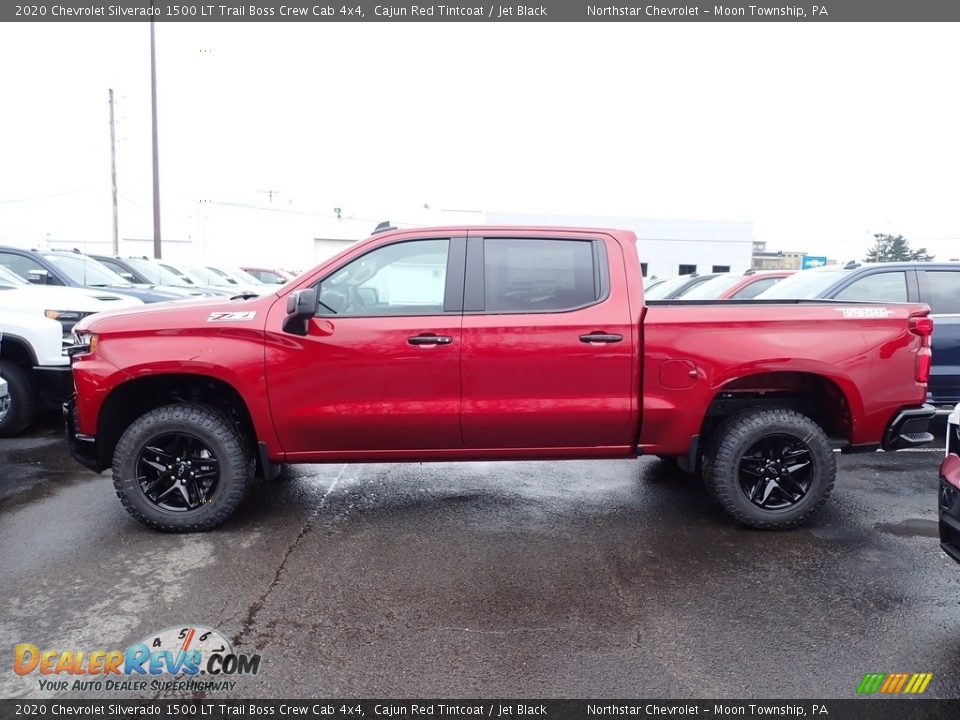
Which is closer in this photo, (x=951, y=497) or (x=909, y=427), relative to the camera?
(x=951, y=497)

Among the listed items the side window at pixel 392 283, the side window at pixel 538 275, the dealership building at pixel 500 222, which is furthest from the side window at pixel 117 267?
the dealership building at pixel 500 222

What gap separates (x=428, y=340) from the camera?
412 cm

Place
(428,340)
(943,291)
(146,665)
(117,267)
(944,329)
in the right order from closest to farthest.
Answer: (146,665) < (428,340) < (944,329) < (943,291) < (117,267)

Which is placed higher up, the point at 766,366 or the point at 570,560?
the point at 766,366

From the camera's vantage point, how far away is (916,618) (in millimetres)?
3320

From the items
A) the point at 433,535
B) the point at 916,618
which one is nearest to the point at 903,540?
the point at 916,618

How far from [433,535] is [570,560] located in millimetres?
920

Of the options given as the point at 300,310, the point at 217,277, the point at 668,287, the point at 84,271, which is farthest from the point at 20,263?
the point at 668,287

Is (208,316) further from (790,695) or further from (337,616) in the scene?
(790,695)

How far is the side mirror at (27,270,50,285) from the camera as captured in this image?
26.9 feet

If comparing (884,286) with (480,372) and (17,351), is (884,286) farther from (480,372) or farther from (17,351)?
(17,351)

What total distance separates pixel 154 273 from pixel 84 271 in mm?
3946

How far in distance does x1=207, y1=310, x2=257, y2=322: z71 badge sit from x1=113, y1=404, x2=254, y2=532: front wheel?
0.61 m

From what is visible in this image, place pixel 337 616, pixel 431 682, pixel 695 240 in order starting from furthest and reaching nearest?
pixel 695 240 < pixel 337 616 < pixel 431 682
